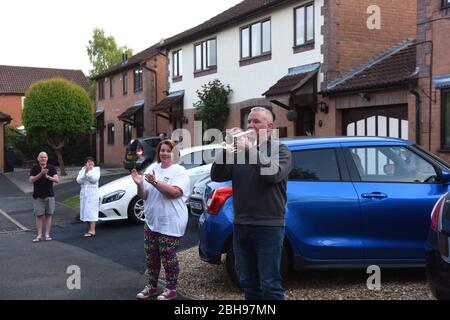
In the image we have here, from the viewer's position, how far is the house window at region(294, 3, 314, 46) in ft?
54.3

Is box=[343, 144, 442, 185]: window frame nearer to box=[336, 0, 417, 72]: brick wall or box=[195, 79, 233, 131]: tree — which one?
box=[336, 0, 417, 72]: brick wall

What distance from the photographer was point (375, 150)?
6086 millimetres

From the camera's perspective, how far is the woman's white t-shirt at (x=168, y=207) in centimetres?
550

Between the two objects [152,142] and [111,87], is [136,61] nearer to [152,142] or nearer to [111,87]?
[111,87]

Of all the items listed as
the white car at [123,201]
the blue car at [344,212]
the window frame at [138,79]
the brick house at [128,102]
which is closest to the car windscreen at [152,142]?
the brick house at [128,102]

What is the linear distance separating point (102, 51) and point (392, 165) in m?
53.6

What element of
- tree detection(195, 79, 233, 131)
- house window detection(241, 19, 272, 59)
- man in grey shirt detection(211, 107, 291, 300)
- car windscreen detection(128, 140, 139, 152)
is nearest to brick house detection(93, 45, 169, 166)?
tree detection(195, 79, 233, 131)

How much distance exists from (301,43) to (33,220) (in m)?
9.55

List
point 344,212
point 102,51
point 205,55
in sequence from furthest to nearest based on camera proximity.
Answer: point 102,51, point 205,55, point 344,212

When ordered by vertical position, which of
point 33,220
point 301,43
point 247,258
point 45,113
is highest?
point 301,43

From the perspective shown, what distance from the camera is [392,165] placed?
19.7 ft

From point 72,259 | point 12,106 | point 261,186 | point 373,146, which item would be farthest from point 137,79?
point 261,186
